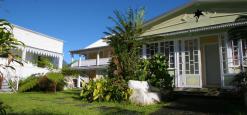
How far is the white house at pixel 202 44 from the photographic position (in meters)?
11.8

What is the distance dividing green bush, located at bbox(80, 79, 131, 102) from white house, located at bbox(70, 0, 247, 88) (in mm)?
3505

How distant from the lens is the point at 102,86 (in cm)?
1015

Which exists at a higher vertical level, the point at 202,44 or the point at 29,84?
the point at 202,44

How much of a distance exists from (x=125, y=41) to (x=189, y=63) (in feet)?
14.5

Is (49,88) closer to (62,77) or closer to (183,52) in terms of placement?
(62,77)

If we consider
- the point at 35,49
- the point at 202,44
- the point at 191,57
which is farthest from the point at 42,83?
the point at 202,44

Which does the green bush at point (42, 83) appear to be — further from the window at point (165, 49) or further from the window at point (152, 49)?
the window at point (165, 49)

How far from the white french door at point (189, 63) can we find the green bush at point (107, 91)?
4.78 meters

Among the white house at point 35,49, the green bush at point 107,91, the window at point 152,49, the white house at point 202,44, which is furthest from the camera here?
the white house at point 35,49

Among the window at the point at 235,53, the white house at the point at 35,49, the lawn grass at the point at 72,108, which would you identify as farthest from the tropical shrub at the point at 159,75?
the white house at the point at 35,49

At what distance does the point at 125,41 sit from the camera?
11.2 metres

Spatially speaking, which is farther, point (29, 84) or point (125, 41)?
point (29, 84)

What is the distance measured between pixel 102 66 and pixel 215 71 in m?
13.2

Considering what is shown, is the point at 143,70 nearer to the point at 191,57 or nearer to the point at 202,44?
the point at 191,57
